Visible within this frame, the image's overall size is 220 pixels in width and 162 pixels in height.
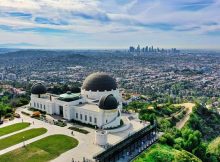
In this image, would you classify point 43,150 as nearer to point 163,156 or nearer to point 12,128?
point 12,128

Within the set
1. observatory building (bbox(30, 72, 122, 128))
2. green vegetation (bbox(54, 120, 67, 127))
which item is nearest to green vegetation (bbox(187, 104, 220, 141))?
observatory building (bbox(30, 72, 122, 128))

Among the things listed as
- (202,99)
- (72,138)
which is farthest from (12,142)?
(202,99)

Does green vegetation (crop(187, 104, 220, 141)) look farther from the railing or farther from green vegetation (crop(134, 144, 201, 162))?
green vegetation (crop(134, 144, 201, 162))

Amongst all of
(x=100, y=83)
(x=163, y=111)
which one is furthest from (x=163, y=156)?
(x=163, y=111)

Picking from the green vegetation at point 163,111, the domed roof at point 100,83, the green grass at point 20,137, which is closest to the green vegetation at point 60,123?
the green grass at point 20,137

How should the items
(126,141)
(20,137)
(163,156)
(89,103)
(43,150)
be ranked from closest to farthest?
(43,150) < (163,156) < (126,141) < (20,137) < (89,103)

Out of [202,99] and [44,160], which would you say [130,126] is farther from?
[202,99]
